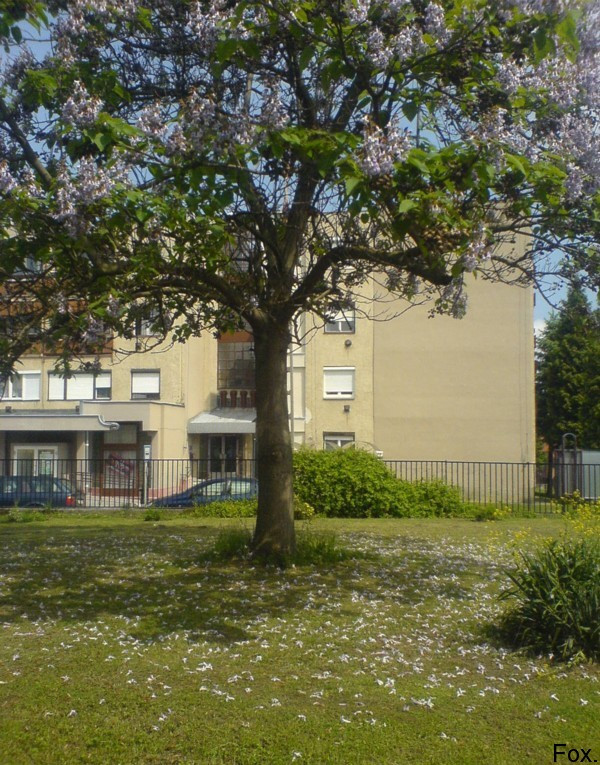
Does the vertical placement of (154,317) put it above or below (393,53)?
below

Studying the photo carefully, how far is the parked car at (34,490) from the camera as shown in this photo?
21.9 metres

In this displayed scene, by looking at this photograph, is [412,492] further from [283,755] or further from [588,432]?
[588,432]

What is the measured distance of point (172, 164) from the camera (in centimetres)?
734

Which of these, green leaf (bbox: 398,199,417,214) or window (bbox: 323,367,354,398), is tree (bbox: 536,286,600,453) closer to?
window (bbox: 323,367,354,398)

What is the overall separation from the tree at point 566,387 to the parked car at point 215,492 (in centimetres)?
2563

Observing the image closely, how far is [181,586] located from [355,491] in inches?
419

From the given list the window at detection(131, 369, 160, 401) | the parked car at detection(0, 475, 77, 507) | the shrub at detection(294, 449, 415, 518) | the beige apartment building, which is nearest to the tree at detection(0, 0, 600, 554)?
the shrub at detection(294, 449, 415, 518)

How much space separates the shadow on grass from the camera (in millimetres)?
7359

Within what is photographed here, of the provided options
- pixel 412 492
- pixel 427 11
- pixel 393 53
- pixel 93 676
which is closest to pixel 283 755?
pixel 93 676

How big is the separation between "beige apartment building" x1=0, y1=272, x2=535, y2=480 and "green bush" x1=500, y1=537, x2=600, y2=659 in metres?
24.3

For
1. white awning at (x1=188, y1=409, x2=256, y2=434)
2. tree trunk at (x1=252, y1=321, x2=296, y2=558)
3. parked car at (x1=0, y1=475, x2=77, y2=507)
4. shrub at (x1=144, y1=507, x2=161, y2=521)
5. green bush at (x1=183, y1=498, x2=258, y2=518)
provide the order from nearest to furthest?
tree trunk at (x1=252, y1=321, x2=296, y2=558) → shrub at (x1=144, y1=507, x2=161, y2=521) → green bush at (x1=183, y1=498, x2=258, y2=518) → parked car at (x1=0, y1=475, x2=77, y2=507) → white awning at (x1=188, y1=409, x2=256, y2=434)

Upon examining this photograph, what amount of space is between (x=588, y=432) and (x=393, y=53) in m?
38.4

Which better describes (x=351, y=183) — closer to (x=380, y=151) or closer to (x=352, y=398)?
(x=380, y=151)

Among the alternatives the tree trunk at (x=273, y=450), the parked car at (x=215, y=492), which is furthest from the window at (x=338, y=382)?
the tree trunk at (x=273, y=450)
